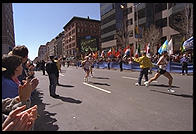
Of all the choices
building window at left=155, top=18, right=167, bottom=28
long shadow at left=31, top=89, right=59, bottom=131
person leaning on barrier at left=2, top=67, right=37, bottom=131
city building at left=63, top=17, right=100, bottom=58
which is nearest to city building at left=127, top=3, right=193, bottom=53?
building window at left=155, top=18, right=167, bottom=28

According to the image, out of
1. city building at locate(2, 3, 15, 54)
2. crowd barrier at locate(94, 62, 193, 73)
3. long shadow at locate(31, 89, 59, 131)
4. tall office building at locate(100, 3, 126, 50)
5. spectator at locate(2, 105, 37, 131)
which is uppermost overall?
tall office building at locate(100, 3, 126, 50)

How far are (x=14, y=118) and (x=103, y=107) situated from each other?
295cm

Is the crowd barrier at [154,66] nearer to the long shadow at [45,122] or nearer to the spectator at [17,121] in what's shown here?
the long shadow at [45,122]

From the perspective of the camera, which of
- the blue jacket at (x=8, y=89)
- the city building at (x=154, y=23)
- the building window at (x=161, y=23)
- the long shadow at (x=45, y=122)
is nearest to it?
the blue jacket at (x=8, y=89)

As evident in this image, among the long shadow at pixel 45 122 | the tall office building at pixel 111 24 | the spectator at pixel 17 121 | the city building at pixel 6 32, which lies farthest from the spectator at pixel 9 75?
the tall office building at pixel 111 24

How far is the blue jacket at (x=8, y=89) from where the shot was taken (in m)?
1.85

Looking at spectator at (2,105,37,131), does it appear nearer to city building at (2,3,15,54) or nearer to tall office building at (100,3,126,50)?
city building at (2,3,15,54)

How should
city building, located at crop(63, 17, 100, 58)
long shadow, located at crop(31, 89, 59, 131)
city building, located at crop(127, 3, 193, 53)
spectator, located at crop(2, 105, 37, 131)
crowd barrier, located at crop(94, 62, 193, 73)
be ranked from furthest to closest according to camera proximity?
city building, located at crop(63, 17, 100, 58) < city building, located at crop(127, 3, 193, 53) < crowd barrier, located at crop(94, 62, 193, 73) < long shadow, located at crop(31, 89, 59, 131) < spectator, located at crop(2, 105, 37, 131)

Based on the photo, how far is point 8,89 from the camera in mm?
1890

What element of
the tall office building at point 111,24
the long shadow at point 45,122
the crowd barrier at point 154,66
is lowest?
the long shadow at point 45,122

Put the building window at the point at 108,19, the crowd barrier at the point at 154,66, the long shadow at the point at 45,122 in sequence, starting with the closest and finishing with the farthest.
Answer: the long shadow at the point at 45,122
the crowd barrier at the point at 154,66
the building window at the point at 108,19

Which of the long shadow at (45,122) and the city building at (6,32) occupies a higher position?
the city building at (6,32)

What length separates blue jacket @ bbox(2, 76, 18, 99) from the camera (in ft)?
6.08

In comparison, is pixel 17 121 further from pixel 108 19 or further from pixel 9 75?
pixel 108 19
